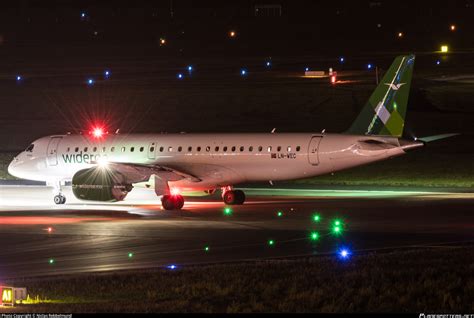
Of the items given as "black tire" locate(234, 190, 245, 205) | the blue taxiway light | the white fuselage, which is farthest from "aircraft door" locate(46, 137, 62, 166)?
the blue taxiway light

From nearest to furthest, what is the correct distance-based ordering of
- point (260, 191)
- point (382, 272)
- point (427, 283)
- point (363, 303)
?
point (363, 303)
point (427, 283)
point (382, 272)
point (260, 191)

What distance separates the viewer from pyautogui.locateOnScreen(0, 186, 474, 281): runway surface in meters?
24.1

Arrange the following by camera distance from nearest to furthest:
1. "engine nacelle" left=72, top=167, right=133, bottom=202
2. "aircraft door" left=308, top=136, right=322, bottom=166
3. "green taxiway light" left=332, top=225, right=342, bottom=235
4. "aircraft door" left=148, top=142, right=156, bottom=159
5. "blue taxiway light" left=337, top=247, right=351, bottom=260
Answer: "blue taxiway light" left=337, top=247, right=351, bottom=260
"green taxiway light" left=332, top=225, right=342, bottom=235
"aircraft door" left=308, top=136, right=322, bottom=166
"engine nacelle" left=72, top=167, right=133, bottom=202
"aircraft door" left=148, top=142, right=156, bottom=159

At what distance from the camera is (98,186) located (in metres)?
38.3

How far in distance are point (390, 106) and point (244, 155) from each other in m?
5.68

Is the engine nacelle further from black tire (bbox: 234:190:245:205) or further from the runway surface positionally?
black tire (bbox: 234:190:245:205)

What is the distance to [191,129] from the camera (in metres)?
66.8

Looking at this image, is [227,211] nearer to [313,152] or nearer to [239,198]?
[239,198]

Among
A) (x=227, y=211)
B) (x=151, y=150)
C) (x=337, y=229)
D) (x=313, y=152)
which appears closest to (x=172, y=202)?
(x=227, y=211)

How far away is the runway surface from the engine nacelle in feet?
1.79

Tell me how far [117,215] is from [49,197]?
11195 millimetres

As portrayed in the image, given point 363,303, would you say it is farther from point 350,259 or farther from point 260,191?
point 260,191

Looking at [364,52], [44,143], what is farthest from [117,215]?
Result: [364,52]

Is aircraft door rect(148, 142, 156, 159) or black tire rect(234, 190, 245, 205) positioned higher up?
aircraft door rect(148, 142, 156, 159)
